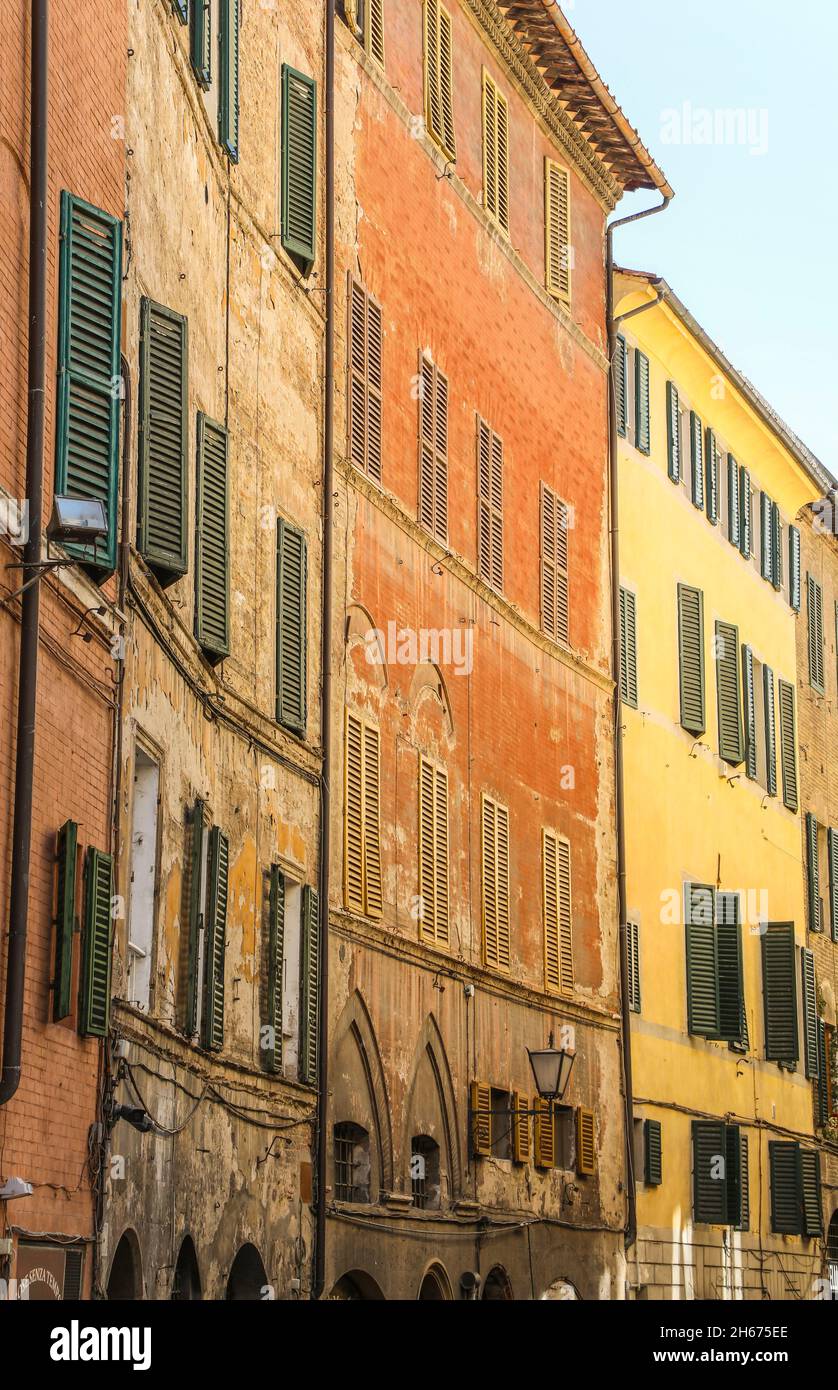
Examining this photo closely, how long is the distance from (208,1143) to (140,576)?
450 cm

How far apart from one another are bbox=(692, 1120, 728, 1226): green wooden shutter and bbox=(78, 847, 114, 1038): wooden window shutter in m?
19.4

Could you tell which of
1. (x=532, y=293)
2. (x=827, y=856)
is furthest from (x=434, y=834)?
(x=827, y=856)

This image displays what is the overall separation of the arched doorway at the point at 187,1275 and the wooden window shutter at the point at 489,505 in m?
11.2

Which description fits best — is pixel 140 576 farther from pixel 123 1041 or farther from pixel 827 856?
pixel 827 856

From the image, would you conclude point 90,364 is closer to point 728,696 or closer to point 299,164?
point 299,164

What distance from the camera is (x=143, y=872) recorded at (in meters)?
16.1

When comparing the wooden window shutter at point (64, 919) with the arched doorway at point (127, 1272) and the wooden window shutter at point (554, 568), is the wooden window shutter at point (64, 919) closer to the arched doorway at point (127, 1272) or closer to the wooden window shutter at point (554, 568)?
the arched doorway at point (127, 1272)

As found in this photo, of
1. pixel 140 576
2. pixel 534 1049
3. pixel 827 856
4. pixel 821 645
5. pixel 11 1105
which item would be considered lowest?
pixel 11 1105

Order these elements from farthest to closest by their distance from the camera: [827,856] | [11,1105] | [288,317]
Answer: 1. [827,856]
2. [288,317]
3. [11,1105]

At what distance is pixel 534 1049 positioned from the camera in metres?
27.1

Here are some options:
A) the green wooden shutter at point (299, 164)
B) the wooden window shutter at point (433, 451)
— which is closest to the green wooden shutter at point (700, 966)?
the wooden window shutter at point (433, 451)

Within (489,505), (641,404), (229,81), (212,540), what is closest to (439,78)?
(489,505)

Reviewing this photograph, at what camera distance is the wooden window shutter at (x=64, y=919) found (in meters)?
13.5

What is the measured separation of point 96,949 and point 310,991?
649 cm
